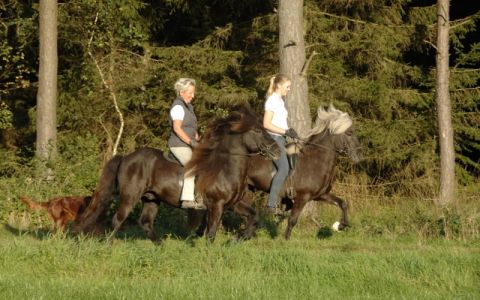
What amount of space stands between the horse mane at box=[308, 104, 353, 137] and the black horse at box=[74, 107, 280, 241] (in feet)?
6.08

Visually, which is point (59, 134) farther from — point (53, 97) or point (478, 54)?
point (478, 54)

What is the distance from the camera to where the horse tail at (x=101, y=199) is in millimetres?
14258

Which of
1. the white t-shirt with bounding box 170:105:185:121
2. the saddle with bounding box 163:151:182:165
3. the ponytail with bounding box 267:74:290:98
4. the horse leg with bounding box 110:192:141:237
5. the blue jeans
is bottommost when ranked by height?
the horse leg with bounding box 110:192:141:237

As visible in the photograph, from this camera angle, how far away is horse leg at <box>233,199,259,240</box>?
14.2m

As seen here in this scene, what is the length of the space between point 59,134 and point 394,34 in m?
10.2

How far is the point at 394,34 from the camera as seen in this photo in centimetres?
2306

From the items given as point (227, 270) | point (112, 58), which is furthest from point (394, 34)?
point (227, 270)

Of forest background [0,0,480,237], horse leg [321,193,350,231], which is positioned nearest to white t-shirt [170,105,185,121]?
horse leg [321,193,350,231]

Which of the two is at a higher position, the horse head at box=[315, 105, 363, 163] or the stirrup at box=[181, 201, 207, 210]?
the horse head at box=[315, 105, 363, 163]

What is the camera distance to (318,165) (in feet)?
49.6

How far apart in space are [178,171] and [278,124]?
1.92m

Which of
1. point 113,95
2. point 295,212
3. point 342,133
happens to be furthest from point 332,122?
point 113,95

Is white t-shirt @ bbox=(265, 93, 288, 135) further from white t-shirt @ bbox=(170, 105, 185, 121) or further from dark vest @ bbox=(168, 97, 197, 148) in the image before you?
white t-shirt @ bbox=(170, 105, 185, 121)

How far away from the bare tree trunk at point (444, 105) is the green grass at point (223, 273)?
316 inches
